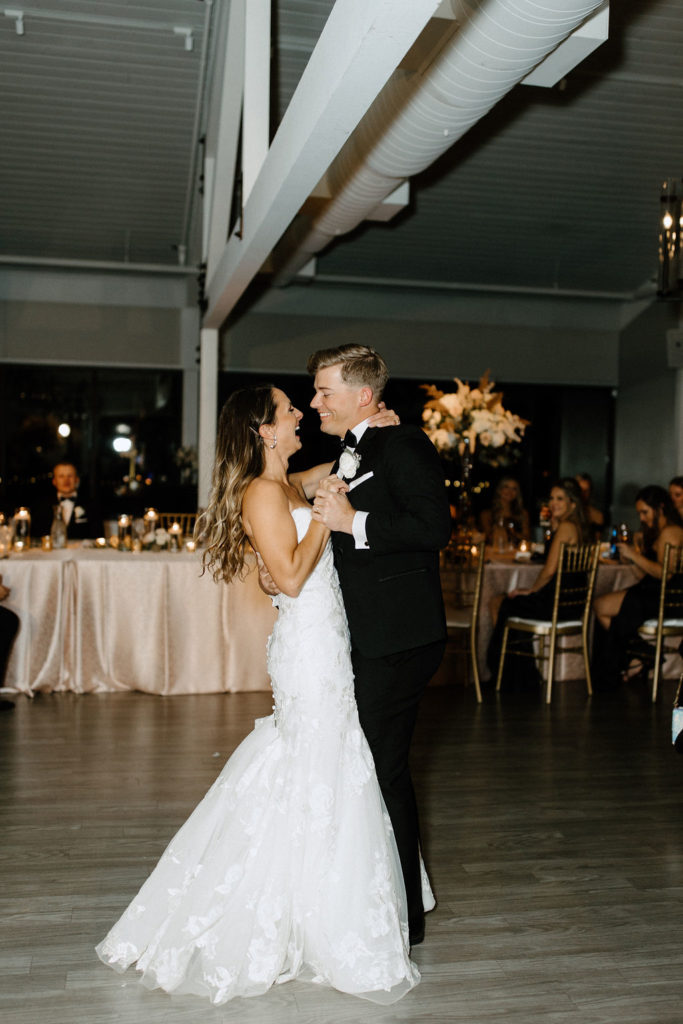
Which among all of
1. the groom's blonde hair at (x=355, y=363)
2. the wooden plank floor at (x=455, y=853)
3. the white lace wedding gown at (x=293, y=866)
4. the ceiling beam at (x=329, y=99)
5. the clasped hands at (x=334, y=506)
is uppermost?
the ceiling beam at (x=329, y=99)

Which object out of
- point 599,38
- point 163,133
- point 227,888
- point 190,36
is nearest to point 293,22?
point 190,36

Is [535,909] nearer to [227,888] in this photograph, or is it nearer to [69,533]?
[227,888]

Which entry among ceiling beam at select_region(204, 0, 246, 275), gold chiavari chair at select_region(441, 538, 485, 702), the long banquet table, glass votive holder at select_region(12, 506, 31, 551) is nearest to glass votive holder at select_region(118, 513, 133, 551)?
the long banquet table

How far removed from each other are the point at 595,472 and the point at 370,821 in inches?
429

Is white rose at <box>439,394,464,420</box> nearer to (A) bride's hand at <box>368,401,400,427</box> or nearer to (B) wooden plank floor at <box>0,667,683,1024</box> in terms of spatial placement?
(B) wooden plank floor at <box>0,667,683,1024</box>

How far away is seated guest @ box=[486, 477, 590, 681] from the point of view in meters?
6.45

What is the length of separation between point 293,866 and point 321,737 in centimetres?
36

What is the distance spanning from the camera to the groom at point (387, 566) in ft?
8.73

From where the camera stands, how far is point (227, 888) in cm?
262

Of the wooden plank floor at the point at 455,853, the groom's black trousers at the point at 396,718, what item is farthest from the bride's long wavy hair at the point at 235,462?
the wooden plank floor at the point at 455,853

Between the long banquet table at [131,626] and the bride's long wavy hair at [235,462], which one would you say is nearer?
the bride's long wavy hair at [235,462]

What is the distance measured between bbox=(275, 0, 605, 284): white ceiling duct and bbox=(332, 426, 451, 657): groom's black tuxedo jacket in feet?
5.43

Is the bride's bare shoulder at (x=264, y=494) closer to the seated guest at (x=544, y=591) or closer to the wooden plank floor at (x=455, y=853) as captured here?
the wooden plank floor at (x=455, y=853)

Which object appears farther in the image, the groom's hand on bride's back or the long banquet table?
the long banquet table
